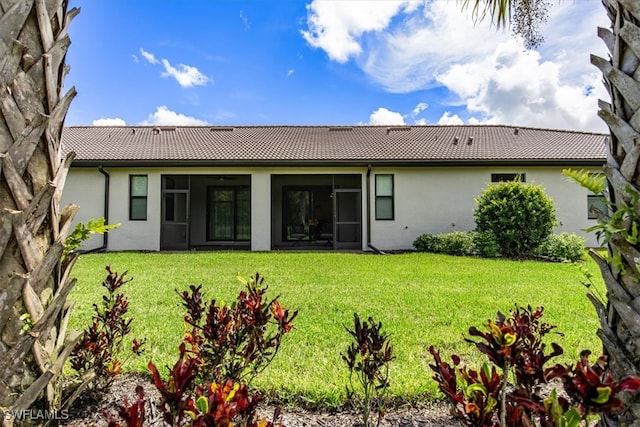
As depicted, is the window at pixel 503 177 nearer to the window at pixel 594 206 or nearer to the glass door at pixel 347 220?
the window at pixel 594 206

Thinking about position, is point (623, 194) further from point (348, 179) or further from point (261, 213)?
point (348, 179)

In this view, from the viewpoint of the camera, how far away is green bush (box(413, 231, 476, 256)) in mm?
12320

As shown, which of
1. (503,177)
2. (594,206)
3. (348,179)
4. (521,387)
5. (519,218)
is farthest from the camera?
(348,179)

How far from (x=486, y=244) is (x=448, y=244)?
129 centimetres

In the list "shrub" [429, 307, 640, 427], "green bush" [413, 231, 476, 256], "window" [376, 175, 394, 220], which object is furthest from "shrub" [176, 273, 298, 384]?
"window" [376, 175, 394, 220]

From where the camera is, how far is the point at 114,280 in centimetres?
261

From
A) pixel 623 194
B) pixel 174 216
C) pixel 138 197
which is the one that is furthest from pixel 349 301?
pixel 174 216

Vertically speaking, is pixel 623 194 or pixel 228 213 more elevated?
pixel 228 213

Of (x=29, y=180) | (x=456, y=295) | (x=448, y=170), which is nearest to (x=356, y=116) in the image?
(x=448, y=170)

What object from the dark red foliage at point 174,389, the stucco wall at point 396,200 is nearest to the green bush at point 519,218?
the stucco wall at point 396,200

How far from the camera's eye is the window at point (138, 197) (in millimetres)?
14398

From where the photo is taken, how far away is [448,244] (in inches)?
500

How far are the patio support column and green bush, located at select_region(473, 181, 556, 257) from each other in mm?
8101

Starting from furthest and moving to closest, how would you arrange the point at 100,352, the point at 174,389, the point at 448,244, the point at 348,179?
the point at 348,179
the point at 448,244
the point at 100,352
the point at 174,389
